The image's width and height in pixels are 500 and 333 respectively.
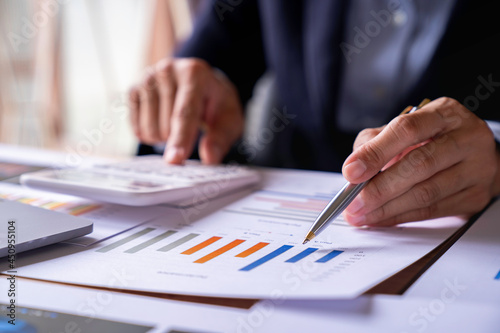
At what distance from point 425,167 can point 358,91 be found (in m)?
0.52

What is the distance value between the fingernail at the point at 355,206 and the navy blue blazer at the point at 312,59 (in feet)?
1.40

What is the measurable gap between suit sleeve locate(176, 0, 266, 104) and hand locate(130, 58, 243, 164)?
9.3 inches

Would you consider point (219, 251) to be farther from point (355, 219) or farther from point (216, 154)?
point (216, 154)

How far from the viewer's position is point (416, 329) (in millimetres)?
263

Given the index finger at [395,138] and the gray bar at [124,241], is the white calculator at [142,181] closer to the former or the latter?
the gray bar at [124,241]

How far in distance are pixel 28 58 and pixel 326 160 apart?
281cm

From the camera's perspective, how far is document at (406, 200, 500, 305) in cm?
31

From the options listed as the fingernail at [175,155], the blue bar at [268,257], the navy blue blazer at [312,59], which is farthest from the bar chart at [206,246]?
the navy blue blazer at [312,59]

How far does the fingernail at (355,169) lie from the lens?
1.41ft

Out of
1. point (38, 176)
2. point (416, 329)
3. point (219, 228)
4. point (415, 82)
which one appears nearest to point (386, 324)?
point (416, 329)

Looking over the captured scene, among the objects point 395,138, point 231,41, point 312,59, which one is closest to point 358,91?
point 312,59

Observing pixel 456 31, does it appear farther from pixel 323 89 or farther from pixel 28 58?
pixel 28 58

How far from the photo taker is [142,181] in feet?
1.79

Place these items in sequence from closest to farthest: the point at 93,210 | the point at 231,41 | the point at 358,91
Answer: the point at 93,210, the point at 358,91, the point at 231,41
